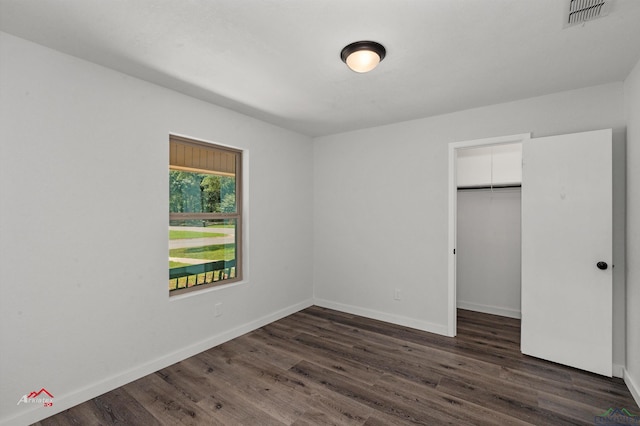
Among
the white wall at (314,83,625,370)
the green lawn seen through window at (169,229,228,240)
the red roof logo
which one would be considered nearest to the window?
the green lawn seen through window at (169,229,228,240)

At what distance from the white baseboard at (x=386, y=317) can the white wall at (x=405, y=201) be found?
0.01m

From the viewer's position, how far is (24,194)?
2.04 meters

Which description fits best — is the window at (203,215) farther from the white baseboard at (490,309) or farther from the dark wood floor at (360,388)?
the white baseboard at (490,309)

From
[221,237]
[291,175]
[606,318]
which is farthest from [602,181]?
[221,237]

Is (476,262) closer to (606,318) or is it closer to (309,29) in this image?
(606,318)

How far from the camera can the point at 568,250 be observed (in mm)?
2768

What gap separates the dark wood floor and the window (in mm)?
809

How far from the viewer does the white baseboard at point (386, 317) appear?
3604 millimetres

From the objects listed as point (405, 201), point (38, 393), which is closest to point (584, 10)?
point (405, 201)

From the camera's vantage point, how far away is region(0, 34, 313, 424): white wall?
2002 mm

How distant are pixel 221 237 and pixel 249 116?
1492mm

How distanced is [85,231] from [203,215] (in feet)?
3.60

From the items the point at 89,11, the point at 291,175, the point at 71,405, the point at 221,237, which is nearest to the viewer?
the point at 89,11

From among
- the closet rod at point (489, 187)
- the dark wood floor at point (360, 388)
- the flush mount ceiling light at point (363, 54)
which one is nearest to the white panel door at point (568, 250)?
the dark wood floor at point (360, 388)
